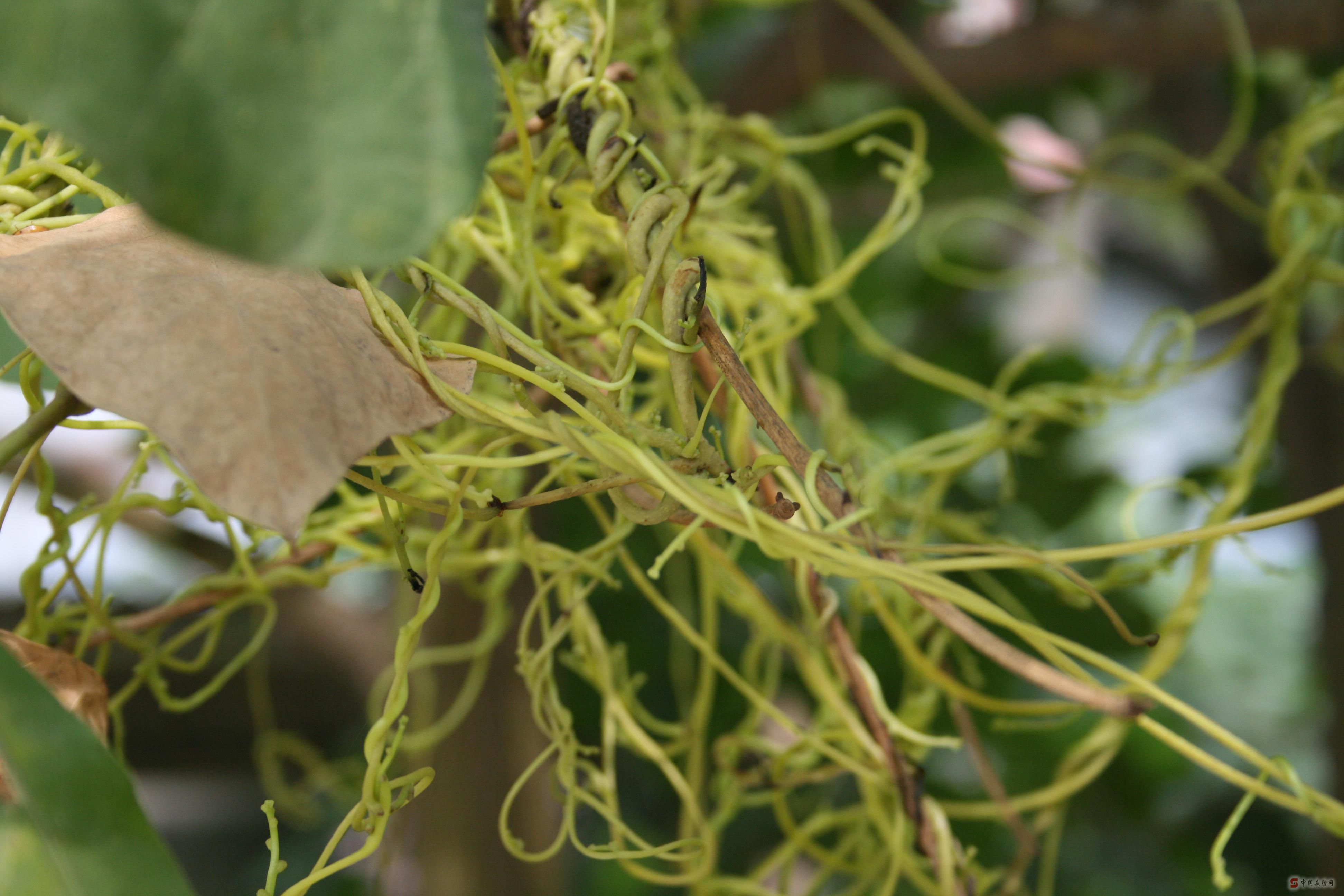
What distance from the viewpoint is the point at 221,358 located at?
170 mm

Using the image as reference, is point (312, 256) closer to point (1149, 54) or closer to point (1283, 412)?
point (1149, 54)

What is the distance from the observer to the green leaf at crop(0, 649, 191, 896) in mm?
161

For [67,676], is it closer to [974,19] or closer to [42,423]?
[42,423]

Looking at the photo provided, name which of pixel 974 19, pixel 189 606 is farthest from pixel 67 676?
pixel 974 19

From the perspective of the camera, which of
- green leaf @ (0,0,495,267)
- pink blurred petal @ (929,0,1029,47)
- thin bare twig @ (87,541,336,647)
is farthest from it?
pink blurred petal @ (929,0,1029,47)

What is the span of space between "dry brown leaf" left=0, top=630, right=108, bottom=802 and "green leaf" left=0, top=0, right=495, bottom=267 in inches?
5.1

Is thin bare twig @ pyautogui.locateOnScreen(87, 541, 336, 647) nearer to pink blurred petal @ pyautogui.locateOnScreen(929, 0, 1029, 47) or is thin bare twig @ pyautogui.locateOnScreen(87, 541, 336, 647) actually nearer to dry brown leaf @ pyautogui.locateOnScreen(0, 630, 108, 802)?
dry brown leaf @ pyautogui.locateOnScreen(0, 630, 108, 802)

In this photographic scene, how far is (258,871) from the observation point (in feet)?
3.03

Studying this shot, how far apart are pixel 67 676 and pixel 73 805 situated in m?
0.08

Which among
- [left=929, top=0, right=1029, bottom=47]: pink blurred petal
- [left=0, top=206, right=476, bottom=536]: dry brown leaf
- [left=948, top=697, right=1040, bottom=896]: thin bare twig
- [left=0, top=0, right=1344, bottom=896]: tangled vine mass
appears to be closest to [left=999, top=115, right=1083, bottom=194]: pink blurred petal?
[left=929, top=0, right=1029, bottom=47]: pink blurred petal

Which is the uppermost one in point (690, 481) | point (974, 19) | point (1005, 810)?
point (974, 19)

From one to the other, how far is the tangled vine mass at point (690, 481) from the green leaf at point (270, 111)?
5 cm

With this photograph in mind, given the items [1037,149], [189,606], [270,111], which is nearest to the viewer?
[270,111]

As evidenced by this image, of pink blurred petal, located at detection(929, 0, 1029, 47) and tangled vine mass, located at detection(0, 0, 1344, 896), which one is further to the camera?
pink blurred petal, located at detection(929, 0, 1029, 47)
